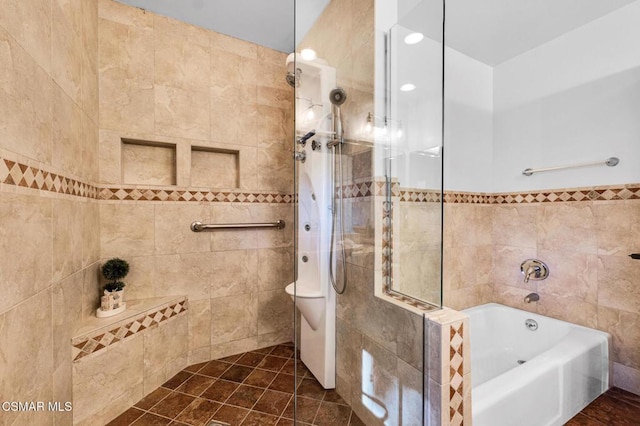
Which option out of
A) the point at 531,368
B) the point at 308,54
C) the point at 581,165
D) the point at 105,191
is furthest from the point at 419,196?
the point at 105,191

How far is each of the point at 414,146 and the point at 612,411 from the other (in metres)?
1.76

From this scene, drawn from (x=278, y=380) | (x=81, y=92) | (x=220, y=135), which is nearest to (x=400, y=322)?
(x=278, y=380)

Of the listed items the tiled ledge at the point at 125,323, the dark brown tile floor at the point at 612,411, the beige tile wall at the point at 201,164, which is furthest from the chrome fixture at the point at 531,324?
the tiled ledge at the point at 125,323

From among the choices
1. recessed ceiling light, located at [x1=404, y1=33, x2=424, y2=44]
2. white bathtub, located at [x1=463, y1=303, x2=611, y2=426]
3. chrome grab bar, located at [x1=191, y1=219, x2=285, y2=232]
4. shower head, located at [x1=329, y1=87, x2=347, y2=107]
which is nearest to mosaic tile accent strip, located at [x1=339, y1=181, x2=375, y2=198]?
shower head, located at [x1=329, y1=87, x2=347, y2=107]

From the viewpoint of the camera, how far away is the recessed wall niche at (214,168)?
209 centimetres

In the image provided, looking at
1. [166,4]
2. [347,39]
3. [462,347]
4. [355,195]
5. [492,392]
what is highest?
[166,4]

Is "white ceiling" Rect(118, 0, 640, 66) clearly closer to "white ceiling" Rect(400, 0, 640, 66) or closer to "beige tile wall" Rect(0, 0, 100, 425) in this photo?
"white ceiling" Rect(400, 0, 640, 66)

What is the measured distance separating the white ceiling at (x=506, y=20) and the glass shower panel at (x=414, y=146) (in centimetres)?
6

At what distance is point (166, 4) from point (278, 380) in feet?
8.87

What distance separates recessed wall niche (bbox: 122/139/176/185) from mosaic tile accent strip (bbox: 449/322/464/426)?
2.08 m

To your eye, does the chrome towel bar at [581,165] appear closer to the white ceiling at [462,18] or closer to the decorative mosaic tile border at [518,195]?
the decorative mosaic tile border at [518,195]

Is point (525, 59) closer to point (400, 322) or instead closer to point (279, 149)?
point (279, 149)

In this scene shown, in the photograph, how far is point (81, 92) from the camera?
1459 mm

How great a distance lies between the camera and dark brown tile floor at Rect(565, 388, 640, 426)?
4.29 feet
